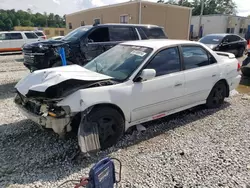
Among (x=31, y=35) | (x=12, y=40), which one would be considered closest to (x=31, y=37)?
(x=31, y=35)

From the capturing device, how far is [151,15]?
64.4 feet

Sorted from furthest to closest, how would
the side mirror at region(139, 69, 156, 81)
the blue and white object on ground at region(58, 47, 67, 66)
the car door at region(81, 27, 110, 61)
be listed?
the car door at region(81, 27, 110, 61) < the blue and white object on ground at region(58, 47, 67, 66) < the side mirror at region(139, 69, 156, 81)

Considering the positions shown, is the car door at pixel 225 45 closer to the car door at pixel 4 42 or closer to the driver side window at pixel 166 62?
the driver side window at pixel 166 62

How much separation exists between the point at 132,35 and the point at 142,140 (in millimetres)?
4855

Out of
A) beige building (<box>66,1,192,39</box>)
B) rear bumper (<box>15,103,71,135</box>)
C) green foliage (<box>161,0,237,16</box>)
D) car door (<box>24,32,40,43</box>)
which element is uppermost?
green foliage (<box>161,0,237,16</box>)

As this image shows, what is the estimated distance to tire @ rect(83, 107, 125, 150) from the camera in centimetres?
323

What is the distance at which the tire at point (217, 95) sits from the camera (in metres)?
4.97

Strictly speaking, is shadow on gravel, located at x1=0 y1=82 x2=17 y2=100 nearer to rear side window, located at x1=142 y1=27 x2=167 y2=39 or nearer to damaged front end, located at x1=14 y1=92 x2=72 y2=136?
damaged front end, located at x1=14 y1=92 x2=72 y2=136

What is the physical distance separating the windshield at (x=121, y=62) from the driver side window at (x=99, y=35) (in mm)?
A: 3024

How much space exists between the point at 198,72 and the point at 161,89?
1066mm

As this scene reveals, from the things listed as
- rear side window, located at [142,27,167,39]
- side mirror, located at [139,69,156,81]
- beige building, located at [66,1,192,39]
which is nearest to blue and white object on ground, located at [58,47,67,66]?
rear side window, located at [142,27,167,39]

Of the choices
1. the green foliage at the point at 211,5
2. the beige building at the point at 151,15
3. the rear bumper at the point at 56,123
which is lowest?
the rear bumper at the point at 56,123

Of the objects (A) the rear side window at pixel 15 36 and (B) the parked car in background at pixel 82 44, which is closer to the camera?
(B) the parked car in background at pixel 82 44

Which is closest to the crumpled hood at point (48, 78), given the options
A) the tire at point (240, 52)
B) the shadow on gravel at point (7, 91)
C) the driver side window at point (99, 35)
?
the shadow on gravel at point (7, 91)
